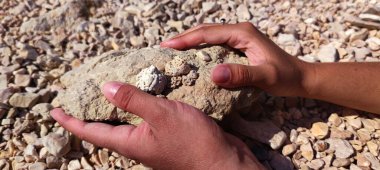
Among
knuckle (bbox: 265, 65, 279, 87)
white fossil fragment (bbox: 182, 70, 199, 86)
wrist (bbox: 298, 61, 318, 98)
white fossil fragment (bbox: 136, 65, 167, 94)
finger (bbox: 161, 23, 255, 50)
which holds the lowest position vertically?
wrist (bbox: 298, 61, 318, 98)

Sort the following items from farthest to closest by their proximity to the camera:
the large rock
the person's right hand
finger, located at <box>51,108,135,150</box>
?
the person's right hand < the large rock < finger, located at <box>51,108,135,150</box>

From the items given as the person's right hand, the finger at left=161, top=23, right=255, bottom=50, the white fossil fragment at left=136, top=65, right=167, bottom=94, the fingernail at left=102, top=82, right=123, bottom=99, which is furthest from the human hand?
the finger at left=161, top=23, right=255, bottom=50

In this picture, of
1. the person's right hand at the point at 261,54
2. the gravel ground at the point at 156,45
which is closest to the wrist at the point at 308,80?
the person's right hand at the point at 261,54

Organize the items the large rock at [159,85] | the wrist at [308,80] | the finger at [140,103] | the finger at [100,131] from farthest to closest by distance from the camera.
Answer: the wrist at [308,80], the large rock at [159,85], the finger at [100,131], the finger at [140,103]

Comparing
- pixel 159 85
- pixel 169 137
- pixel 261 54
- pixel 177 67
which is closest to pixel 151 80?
pixel 159 85

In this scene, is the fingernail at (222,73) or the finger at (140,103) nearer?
the finger at (140,103)

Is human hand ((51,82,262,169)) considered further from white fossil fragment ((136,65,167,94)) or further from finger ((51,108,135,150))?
white fossil fragment ((136,65,167,94))

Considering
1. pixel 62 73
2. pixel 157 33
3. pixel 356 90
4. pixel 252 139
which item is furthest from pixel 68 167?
pixel 356 90

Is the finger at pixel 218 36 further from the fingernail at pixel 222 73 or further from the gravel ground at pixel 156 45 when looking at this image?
the gravel ground at pixel 156 45
